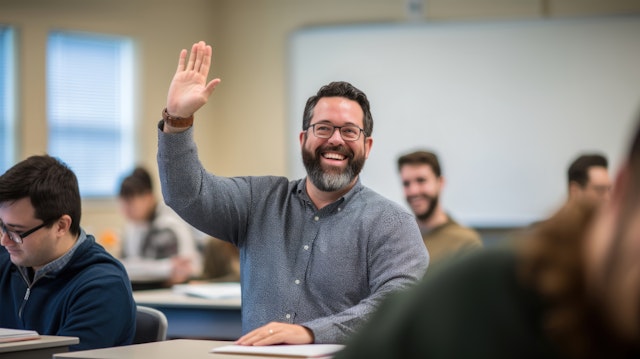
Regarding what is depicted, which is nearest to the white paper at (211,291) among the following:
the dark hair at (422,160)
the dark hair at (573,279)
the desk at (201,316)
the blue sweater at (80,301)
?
the desk at (201,316)

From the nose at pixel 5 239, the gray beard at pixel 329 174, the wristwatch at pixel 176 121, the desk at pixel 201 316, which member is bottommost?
the desk at pixel 201 316

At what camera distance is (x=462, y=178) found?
7.50 meters

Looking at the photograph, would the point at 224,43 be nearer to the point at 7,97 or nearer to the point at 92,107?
the point at 92,107

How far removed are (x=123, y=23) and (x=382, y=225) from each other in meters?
5.57

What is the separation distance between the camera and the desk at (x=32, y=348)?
2.49m

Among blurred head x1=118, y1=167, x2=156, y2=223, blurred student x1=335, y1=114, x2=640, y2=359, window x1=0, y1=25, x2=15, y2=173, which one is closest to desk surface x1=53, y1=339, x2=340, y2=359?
blurred student x1=335, y1=114, x2=640, y2=359

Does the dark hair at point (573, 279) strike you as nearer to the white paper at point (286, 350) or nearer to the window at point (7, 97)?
the white paper at point (286, 350)

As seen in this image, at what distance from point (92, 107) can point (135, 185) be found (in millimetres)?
1363

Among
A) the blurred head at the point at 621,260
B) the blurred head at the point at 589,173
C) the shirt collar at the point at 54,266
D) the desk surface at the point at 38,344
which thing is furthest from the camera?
the blurred head at the point at 589,173

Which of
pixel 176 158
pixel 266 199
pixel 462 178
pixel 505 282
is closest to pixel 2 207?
pixel 176 158

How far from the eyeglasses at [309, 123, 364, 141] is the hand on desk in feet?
2.47

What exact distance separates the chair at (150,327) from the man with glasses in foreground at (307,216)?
263 millimetres

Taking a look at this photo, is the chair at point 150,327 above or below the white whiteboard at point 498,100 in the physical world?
below

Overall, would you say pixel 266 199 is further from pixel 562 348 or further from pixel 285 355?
pixel 562 348
